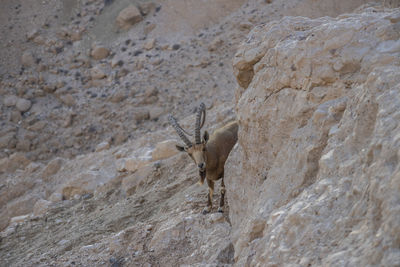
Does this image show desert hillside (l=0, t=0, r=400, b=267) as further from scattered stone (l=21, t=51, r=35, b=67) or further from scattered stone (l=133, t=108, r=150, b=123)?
scattered stone (l=21, t=51, r=35, b=67)

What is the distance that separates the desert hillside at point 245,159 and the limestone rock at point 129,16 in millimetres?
5258

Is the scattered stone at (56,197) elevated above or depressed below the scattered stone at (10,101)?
below

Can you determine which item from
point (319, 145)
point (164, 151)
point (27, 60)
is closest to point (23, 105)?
point (27, 60)

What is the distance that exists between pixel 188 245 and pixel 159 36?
2193 cm

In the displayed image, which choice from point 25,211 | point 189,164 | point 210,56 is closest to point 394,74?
point 189,164

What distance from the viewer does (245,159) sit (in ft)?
20.0

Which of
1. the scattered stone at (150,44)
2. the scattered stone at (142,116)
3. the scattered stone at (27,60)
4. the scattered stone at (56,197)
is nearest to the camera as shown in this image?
the scattered stone at (56,197)

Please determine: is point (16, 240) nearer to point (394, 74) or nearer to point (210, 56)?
point (394, 74)

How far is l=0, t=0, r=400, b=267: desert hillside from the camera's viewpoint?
10.2 feet

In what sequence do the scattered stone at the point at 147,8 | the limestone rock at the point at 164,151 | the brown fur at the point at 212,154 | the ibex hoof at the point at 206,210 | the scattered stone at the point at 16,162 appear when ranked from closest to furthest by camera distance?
the ibex hoof at the point at 206,210, the brown fur at the point at 212,154, the limestone rock at the point at 164,151, the scattered stone at the point at 16,162, the scattered stone at the point at 147,8

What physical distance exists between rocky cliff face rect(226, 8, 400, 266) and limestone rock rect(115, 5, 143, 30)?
76.6 feet

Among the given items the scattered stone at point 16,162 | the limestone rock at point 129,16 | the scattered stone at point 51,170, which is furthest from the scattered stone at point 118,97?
the scattered stone at point 51,170

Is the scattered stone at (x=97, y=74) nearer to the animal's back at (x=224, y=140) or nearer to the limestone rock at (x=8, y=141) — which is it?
the limestone rock at (x=8, y=141)

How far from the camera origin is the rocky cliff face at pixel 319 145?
2.76m
